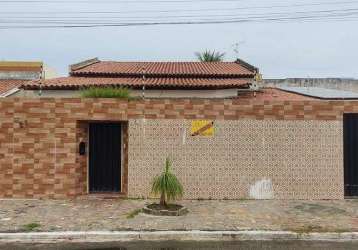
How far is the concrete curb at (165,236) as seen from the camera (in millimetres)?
8445

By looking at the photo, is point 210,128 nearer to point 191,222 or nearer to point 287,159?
point 287,159

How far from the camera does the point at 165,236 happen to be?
28.1 ft

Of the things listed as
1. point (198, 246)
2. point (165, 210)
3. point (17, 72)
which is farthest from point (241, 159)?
point (17, 72)

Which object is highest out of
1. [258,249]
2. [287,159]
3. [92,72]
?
[92,72]

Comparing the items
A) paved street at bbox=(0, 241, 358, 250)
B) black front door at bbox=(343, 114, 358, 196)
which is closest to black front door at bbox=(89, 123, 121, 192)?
paved street at bbox=(0, 241, 358, 250)

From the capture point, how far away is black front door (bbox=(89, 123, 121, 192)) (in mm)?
12789

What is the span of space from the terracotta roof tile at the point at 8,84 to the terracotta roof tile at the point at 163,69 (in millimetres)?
4717

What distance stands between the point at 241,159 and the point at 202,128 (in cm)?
130

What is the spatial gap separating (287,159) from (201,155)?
2.26m

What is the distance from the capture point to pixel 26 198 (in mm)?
12180

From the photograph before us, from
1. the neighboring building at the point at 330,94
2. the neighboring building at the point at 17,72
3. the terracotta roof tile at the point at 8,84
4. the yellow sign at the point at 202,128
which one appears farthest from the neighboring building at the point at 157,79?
the neighboring building at the point at 17,72

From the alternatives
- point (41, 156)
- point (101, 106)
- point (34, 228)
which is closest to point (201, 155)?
point (101, 106)

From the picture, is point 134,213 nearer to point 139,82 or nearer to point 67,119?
point 67,119

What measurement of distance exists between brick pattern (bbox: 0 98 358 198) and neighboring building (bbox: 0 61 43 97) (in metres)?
11.0
